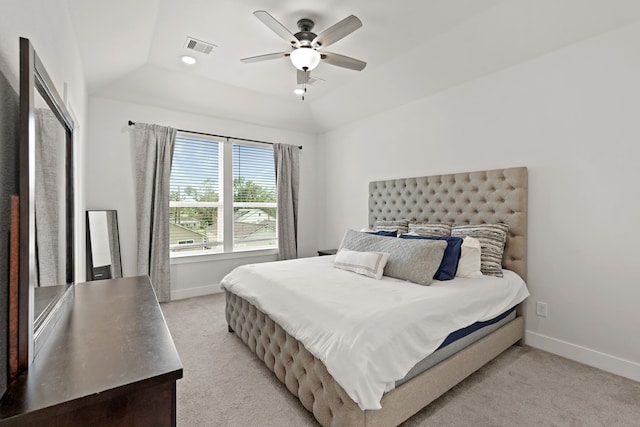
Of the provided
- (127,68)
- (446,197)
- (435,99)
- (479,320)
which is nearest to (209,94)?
(127,68)

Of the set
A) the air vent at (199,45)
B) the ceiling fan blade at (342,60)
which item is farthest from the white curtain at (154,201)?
the ceiling fan blade at (342,60)

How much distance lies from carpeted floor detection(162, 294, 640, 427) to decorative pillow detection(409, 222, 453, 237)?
48.0 inches

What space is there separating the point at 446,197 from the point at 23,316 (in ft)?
11.4

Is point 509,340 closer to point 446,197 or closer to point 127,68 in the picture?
point 446,197

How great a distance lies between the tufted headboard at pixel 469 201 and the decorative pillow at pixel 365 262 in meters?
1.22

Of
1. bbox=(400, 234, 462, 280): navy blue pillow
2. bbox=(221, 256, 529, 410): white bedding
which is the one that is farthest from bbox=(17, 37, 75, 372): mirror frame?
bbox=(400, 234, 462, 280): navy blue pillow

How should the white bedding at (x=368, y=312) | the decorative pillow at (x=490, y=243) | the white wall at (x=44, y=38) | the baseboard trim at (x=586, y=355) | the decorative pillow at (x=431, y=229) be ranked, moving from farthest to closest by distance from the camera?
the decorative pillow at (x=431, y=229) → the decorative pillow at (x=490, y=243) → the baseboard trim at (x=586, y=355) → the white bedding at (x=368, y=312) → the white wall at (x=44, y=38)

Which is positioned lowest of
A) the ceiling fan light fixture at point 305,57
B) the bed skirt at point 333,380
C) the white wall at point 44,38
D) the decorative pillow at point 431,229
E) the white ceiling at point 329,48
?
the bed skirt at point 333,380

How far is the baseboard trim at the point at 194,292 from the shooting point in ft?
13.9

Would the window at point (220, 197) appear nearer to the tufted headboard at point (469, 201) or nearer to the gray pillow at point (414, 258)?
the tufted headboard at point (469, 201)

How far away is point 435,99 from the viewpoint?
3.68 meters

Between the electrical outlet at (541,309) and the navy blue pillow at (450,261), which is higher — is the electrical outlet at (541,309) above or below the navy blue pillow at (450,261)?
below

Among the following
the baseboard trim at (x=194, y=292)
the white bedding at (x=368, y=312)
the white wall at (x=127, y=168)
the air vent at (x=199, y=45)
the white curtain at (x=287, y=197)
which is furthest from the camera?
the white curtain at (x=287, y=197)

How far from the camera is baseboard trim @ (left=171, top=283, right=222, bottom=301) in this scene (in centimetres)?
425
